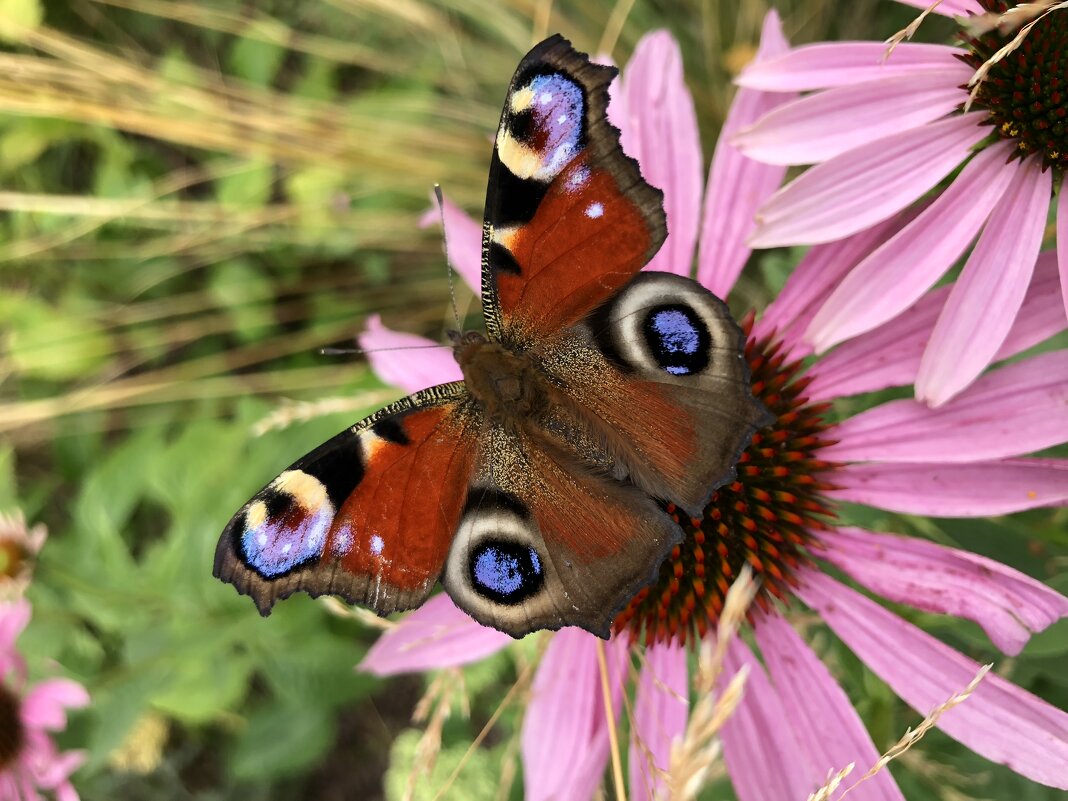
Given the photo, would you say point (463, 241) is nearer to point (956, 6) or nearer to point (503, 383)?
point (503, 383)

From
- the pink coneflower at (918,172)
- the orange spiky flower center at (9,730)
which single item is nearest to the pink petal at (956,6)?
the pink coneflower at (918,172)

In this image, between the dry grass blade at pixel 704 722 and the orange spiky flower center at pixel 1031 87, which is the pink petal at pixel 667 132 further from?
the dry grass blade at pixel 704 722

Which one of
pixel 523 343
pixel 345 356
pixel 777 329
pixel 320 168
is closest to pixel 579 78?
pixel 523 343

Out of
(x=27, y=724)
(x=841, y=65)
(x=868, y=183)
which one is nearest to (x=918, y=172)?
(x=868, y=183)

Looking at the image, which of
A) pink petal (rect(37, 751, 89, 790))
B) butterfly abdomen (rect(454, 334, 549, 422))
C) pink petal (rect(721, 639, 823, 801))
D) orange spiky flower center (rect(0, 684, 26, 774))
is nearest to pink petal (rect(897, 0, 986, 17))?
butterfly abdomen (rect(454, 334, 549, 422))

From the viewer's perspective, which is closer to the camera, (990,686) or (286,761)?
(990,686)

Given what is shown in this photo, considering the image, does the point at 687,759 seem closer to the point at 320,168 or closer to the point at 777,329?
the point at 777,329
